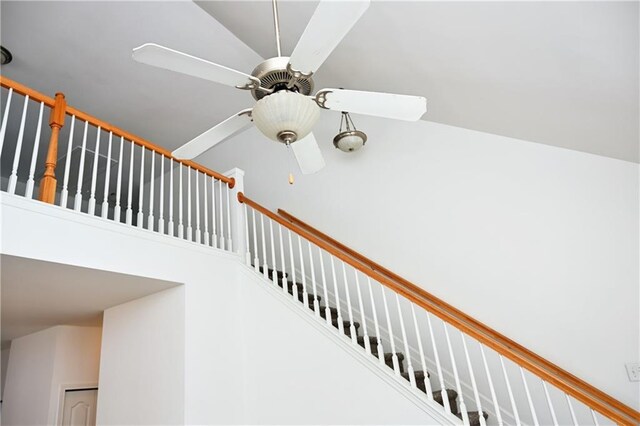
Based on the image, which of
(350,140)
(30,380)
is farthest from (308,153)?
(30,380)

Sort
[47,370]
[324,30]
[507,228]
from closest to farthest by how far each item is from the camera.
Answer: [324,30]
[507,228]
[47,370]

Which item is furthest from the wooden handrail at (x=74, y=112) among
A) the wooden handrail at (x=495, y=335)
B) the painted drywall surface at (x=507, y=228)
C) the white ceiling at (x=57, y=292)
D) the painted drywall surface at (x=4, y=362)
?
the painted drywall surface at (x=4, y=362)

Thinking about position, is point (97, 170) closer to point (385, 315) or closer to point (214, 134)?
point (214, 134)

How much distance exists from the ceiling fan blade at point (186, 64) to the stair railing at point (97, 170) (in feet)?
3.53

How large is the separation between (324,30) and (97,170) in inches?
191

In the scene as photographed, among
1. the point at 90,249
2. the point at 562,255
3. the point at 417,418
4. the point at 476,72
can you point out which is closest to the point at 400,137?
the point at 476,72

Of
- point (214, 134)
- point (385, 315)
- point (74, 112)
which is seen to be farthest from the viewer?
point (385, 315)

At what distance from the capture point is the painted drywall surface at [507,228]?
280 cm

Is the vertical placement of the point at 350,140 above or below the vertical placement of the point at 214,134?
above

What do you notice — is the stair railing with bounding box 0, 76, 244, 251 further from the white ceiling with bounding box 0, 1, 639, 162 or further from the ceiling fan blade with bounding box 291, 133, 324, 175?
the ceiling fan blade with bounding box 291, 133, 324, 175

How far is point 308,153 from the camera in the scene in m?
2.21

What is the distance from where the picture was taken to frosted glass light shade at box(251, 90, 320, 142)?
1.63 m

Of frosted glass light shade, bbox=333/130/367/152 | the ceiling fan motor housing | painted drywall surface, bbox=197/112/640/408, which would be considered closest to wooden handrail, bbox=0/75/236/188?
the ceiling fan motor housing

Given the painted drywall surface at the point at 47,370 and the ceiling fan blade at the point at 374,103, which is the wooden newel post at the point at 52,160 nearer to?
the ceiling fan blade at the point at 374,103
